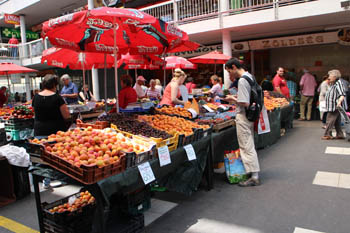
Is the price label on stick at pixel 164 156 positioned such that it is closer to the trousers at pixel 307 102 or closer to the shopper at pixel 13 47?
the trousers at pixel 307 102

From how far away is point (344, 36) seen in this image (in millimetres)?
11562

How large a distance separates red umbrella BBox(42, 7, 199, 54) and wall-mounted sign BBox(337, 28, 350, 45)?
26.3 feet

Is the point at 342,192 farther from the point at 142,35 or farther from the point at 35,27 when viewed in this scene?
the point at 35,27

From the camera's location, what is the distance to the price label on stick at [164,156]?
11.4 feet

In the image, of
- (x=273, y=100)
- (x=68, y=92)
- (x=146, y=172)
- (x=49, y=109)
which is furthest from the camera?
(x=68, y=92)

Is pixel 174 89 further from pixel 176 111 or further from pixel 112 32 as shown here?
pixel 112 32

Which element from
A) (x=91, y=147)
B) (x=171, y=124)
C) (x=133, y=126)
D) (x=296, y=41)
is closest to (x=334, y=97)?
(x=171, y=124)

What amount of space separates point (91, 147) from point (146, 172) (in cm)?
68

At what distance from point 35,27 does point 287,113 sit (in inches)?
943

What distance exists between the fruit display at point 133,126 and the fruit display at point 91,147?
327mm

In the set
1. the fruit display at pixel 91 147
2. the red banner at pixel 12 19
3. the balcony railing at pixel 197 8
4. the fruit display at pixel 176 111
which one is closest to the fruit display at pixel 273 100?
the fruit display at pixel 176 111

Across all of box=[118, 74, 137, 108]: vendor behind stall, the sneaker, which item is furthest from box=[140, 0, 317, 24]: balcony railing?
the sneaker

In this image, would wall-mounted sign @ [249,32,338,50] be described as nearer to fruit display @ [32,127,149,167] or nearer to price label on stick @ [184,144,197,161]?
price label on stick @ [184,144,197,161]

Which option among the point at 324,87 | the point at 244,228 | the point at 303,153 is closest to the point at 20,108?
the point at 244,228
